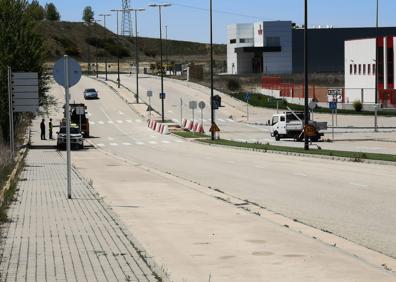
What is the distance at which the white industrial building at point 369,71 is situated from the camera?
84.2 metres

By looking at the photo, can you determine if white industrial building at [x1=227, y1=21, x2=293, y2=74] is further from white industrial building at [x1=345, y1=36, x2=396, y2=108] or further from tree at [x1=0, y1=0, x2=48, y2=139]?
tree at [x1=0, y1=0, x2=48, y2=139]

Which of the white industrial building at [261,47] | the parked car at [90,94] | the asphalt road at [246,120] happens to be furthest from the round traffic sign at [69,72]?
the white industrial building at [261,47]

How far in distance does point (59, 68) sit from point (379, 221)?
24.8ft

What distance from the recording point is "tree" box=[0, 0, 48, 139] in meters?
48.9

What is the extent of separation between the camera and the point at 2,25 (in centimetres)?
4962

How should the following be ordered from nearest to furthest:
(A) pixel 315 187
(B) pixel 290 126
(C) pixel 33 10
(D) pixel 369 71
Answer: (A) pixel 315 187 < (C) pixel 33 10 < (B) pixel 290 126 < (D) pixel 369 71

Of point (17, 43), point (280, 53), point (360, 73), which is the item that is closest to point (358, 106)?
point (360, 73)

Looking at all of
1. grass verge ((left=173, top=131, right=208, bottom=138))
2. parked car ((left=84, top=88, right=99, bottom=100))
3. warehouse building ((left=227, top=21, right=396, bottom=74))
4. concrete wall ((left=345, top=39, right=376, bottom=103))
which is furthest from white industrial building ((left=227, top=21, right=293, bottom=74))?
grass verge ((left=173, top=131, right=208, bottom=138))

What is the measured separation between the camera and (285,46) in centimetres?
13675

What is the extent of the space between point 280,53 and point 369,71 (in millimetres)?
48069

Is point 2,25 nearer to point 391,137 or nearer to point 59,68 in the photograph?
point 391,137

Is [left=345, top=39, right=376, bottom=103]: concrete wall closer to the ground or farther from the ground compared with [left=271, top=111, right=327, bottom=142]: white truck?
farther from the ground

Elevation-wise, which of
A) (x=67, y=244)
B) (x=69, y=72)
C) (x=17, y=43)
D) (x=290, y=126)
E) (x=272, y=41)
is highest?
(x=272, y=41)

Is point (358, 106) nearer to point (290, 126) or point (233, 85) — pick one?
point (290, 126)
